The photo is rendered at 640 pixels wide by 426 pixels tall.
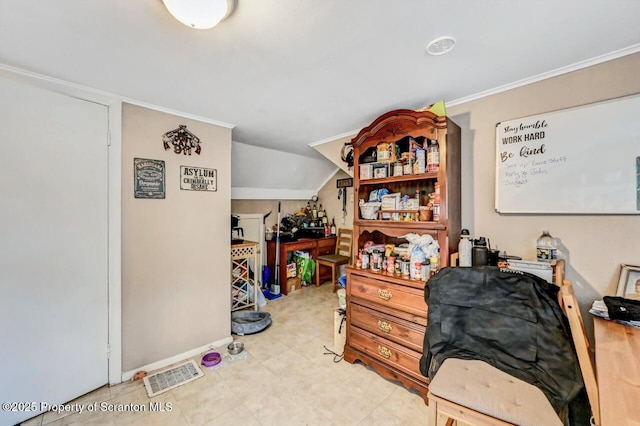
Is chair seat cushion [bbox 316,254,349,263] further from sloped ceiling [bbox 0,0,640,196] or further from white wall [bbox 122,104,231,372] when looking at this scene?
sloped ceiling [bbox 0,0,640,196]

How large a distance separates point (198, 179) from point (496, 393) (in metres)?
2.60

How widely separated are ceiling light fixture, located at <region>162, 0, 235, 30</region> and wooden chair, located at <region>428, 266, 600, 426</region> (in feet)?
6.24

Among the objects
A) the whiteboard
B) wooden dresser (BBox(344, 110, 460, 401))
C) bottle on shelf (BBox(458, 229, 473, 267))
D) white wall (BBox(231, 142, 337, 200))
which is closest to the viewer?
the whiteboard

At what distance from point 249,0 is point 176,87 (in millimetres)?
1074

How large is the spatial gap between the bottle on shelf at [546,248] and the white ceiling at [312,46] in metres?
1.06

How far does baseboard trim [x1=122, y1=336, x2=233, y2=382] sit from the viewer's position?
6.59ft

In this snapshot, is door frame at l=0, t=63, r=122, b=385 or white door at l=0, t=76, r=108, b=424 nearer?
white door at l=0, t=76, r=108, b=424

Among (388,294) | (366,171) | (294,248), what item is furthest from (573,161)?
(294,248)

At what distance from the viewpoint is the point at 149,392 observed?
185cm

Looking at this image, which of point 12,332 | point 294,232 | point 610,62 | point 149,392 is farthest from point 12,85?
point 610,62

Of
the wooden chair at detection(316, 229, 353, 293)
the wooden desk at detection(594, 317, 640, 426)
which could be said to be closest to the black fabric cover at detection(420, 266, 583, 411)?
the wooden desk at detection(594, 317, 640, 426)

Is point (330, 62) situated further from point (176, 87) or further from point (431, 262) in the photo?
point (431, 262)

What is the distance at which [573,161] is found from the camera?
1537 mm

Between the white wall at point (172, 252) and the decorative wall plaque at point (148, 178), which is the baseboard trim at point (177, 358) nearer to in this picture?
the white wall at point (172, 252)
